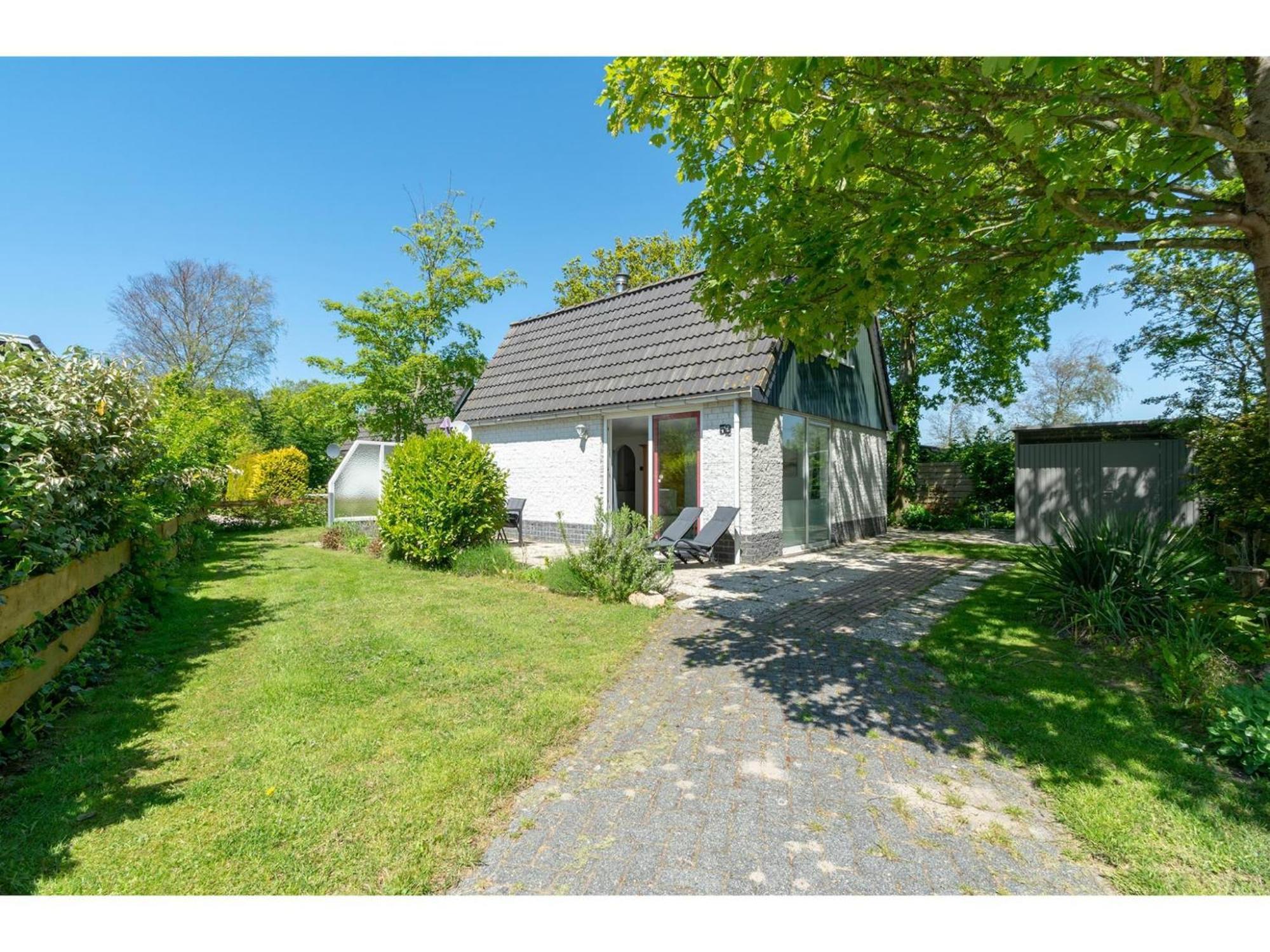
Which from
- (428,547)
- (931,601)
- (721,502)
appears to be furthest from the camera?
(721,502)

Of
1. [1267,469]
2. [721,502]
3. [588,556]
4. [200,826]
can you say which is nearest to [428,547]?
[588,556]

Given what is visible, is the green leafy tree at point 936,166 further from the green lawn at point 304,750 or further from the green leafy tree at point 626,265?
the green leafy tree at point 626,265

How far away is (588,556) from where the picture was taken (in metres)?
7.70

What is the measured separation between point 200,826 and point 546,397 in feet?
39.6

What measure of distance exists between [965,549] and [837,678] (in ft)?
33.5

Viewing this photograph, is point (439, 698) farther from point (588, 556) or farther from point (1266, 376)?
point (1266, 376)

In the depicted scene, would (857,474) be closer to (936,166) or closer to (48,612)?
(936,166)

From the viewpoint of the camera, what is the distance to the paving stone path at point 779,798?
239cm

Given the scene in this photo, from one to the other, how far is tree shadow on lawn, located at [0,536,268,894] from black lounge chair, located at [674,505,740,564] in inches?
264

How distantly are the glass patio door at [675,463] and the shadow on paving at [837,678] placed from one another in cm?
532

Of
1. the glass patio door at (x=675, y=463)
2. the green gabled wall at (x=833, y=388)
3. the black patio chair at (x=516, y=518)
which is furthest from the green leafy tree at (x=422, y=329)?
the green gabled wall at (x=833, y=388)

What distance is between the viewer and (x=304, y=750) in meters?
3.35

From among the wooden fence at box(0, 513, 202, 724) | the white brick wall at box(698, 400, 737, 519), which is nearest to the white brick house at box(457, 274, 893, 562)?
the white brick wall at box(698, 400, 737, 519)

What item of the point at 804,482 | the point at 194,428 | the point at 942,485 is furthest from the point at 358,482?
the point at 942,485
